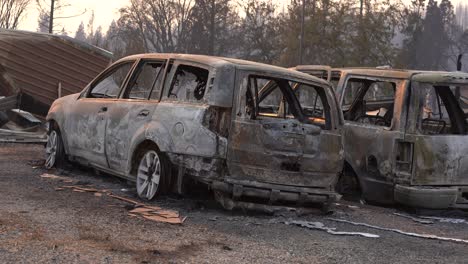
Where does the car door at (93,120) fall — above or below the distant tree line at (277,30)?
below

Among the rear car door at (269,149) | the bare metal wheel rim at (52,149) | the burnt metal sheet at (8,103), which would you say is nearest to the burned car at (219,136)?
the rear car door at (269,149)

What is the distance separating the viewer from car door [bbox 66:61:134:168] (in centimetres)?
756

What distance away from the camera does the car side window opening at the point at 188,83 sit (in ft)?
21.8

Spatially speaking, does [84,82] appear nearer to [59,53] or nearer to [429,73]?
[59,53]

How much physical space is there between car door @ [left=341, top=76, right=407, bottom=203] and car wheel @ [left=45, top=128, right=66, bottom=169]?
410 cm

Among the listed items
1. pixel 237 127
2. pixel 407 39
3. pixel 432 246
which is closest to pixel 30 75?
pixel 237 127

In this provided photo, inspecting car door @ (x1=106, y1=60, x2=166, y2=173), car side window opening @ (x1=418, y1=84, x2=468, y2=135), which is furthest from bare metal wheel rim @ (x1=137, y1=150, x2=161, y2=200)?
car side window opening @ (x1=418, y1=84, x2=468, y2=135)

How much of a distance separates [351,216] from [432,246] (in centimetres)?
128

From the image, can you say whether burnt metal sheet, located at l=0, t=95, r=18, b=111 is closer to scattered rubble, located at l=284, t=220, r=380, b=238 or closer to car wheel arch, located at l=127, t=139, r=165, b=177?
car wheel arch, located at l=127, t=139, r=165, b=177

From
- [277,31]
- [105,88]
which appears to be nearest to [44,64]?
[105,88]

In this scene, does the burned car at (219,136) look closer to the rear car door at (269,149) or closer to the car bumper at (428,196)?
the rear car door at (269,149)

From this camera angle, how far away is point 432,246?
5.72 metres

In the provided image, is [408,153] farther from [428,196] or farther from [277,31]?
[277,31]

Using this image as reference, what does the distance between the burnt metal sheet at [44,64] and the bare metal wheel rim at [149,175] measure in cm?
1161
